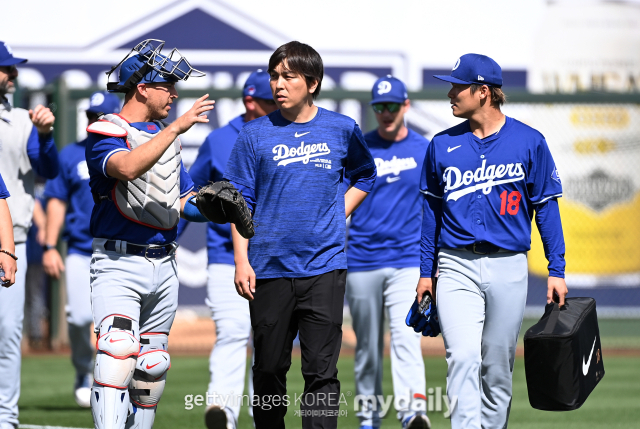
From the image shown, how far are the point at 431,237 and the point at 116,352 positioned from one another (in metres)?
1.85

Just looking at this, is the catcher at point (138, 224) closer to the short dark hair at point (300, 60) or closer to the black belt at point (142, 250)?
the black belt at point (142, 250)

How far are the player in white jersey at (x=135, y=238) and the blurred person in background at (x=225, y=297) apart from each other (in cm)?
134

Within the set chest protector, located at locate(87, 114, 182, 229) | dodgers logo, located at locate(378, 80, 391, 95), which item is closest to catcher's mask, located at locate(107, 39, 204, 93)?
chest protector, located at locate(87, 114, 182, 229)

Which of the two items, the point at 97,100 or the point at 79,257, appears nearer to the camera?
the point at 97,100

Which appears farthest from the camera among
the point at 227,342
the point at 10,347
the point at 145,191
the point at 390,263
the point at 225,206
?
the point at 390,263

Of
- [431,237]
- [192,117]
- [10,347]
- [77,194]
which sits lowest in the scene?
[10,347]

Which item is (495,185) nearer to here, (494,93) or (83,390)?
(494,93)

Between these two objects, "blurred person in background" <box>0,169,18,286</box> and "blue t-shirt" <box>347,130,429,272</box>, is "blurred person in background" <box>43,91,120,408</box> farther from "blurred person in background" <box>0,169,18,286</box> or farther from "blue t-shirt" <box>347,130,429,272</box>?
"blurred person in background" <box>0,169,18,286</box>

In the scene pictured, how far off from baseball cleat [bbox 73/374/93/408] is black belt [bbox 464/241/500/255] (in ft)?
13.0

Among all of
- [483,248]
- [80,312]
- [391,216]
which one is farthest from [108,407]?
[80,312]

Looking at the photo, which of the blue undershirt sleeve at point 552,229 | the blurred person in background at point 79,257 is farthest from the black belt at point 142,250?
the blurred person in background at point 79,257

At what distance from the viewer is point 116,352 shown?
4.21 meters

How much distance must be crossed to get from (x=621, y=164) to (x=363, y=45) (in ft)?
14.3

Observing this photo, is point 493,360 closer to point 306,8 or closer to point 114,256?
point 114,256
